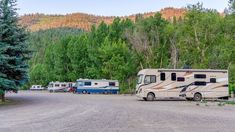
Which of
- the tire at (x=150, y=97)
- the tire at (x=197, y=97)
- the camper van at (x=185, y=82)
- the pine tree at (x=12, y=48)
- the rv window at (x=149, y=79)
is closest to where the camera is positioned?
the pine tree at (x=12, y=48)

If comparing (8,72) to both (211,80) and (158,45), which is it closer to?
(211,80)

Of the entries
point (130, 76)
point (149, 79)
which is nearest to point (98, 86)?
point (130, 76)

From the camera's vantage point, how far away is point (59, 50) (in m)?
91.9

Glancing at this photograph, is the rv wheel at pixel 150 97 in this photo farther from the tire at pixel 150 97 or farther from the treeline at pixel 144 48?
the treeline at pixel 144 48

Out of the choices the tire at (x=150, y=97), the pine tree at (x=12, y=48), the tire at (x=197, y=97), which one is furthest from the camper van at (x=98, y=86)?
the pine tree at (x=12, y=48)

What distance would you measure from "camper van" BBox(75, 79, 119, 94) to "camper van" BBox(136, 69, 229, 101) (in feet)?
95.4

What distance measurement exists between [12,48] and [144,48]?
36.7 metres

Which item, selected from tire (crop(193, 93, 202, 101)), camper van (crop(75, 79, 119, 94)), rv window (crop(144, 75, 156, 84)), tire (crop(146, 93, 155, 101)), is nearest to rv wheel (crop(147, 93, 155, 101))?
tire (crop(146, 93, 155, 101))

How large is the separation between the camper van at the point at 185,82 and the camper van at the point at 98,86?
29.1m

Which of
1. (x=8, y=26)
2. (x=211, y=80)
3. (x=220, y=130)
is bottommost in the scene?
(x=220, y=130)

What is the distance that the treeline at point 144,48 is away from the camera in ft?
168

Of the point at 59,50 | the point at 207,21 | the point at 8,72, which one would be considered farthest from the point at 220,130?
the point at 59,50

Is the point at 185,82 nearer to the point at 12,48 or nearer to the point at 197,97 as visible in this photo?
the point at 197,97

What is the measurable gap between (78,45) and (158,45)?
21.5 m
